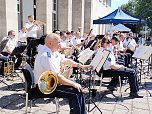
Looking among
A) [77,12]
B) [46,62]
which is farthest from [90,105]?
[77,12]

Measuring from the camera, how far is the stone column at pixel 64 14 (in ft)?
57.4

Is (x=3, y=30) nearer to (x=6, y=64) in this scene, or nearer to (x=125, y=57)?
(x=6, y=64)

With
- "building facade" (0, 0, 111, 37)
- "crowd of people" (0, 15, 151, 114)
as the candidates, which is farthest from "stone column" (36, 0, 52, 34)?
"crowd of people" (0, 15, 151, 114)

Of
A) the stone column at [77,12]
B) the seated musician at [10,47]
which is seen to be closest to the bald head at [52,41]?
the seated musician at [10,47]

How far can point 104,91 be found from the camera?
7.05m

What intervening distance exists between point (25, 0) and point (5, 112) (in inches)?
391

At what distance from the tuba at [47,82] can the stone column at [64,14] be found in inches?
544

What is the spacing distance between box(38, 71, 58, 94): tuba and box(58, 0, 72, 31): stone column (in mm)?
13807

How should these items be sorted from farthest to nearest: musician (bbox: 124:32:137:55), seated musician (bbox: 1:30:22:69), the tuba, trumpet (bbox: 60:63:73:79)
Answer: musician (bbox: 124:32:137:55)
seated musician (bbox: 1:30:22:69)
trumpet (bbox: 60:63:73:79)
the tuba

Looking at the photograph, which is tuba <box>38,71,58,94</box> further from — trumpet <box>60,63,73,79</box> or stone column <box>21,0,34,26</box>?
stone column <box>21,0,34,26</box>

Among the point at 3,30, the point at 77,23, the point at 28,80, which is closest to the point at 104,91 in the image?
the point at 28,80

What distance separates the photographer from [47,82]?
4.11 metres

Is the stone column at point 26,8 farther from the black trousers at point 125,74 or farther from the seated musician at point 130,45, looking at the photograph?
the black trousers at point 125,74

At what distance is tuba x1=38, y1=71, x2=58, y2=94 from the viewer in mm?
4062
